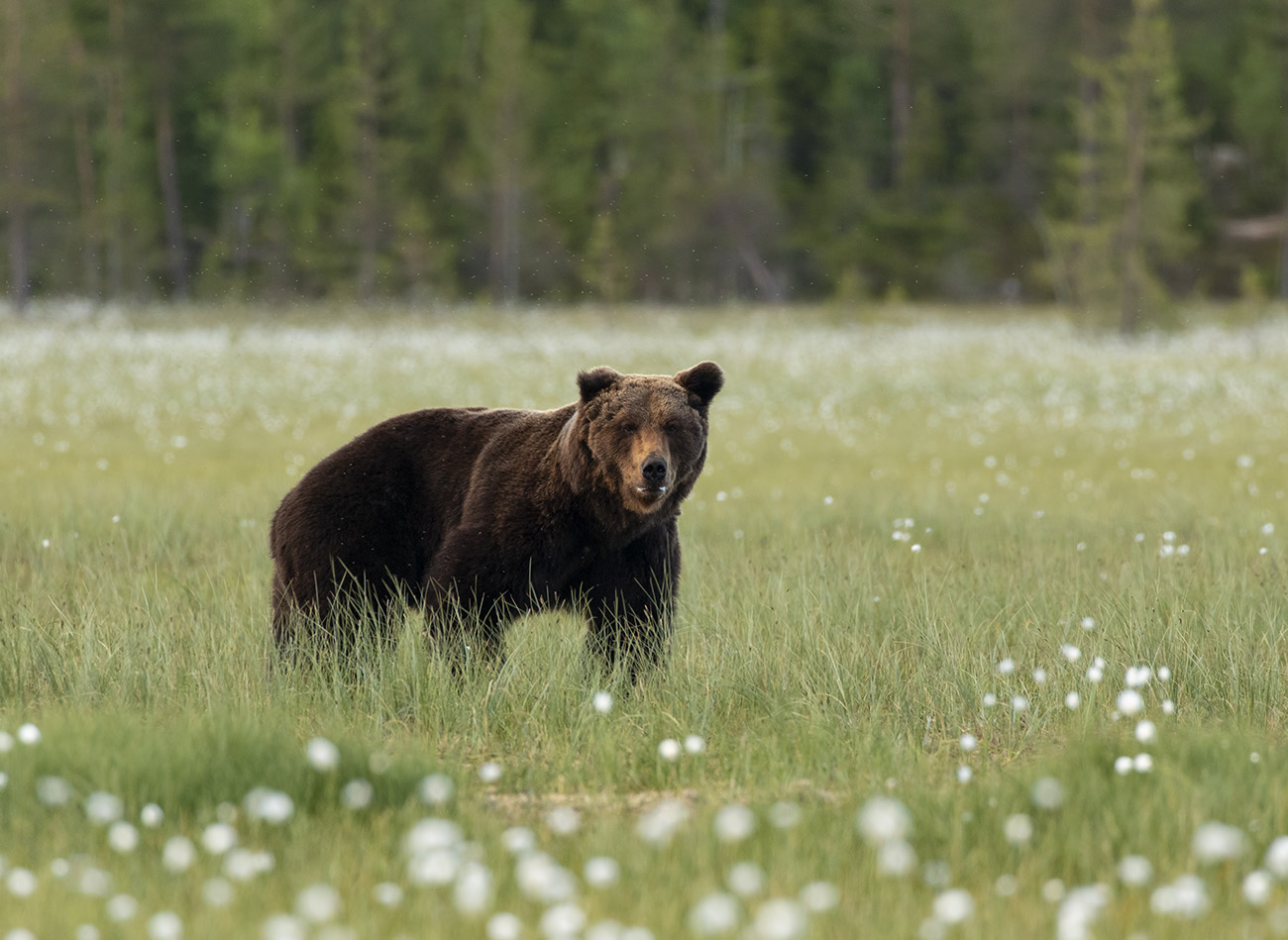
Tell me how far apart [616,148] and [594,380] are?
5893 centimetres

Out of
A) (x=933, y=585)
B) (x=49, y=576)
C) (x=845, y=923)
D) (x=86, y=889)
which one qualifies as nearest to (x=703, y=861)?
(x=845, y=923)

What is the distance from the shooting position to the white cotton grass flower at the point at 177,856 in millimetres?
3139

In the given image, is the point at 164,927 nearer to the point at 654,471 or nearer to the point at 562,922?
the point at 562,922

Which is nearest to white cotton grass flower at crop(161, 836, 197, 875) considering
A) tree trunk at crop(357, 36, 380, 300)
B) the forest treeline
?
the forest treeline

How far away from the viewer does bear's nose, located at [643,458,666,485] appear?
554 cm

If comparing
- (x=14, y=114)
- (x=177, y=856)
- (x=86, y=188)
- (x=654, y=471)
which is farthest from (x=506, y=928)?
(x=86, y=188)

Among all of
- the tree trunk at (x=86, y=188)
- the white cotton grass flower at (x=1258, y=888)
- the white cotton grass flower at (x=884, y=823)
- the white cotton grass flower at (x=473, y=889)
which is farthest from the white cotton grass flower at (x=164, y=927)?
the tree trunk at (x=86, y=188)

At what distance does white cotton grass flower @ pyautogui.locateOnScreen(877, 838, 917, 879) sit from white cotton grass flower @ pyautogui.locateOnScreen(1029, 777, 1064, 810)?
0.42 meters

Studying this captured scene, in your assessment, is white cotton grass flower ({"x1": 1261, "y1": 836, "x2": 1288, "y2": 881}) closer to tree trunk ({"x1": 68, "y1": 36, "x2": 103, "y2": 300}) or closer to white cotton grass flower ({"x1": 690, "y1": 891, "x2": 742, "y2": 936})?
white cotton grass flower ({"x1": 690, "y1": 891, "x2": 742, "y2": 936})

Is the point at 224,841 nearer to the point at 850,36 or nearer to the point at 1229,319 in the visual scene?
the point at 1229,319

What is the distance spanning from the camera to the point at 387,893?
3.20 meters

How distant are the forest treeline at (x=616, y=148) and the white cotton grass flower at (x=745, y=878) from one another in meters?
→ 43.5

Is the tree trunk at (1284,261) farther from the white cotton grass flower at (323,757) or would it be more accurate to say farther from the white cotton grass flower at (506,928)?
the white cotton grass flower at (506,928)

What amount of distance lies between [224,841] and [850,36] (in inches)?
Answer: 2671
